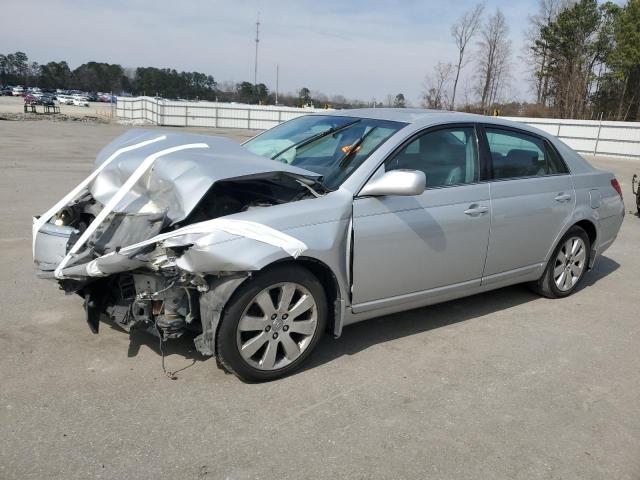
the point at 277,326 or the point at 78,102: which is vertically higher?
the point at 78,102

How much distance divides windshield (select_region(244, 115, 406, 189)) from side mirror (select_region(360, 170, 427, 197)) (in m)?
0.24

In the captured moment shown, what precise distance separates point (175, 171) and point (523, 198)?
2883mm

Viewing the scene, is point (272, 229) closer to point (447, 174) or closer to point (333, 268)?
point (333, 268)

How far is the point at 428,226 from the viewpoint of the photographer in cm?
394

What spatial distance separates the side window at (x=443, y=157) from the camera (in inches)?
157

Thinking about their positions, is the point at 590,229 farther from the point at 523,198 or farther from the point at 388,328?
the point at 388,328

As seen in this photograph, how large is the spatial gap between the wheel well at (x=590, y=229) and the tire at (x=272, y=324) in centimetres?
309

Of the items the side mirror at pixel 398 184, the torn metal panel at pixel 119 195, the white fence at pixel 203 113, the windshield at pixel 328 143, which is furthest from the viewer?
the white fence at pixel 203 113

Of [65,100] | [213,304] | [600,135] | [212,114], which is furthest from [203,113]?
[65,100]

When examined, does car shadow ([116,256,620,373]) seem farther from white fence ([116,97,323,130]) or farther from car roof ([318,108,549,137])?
white fence ([116,97,323,130])

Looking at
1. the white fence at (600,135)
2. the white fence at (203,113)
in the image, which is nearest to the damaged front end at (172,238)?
the white fence at (600,135)

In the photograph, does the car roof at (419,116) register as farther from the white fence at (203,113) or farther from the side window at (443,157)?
the white fence at (203,113)

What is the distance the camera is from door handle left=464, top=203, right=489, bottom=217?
4188 mm

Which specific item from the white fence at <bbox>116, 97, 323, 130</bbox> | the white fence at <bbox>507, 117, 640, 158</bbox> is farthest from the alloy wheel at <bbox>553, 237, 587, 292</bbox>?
the white fence at <bbox>116, 97, 323, 130</bbox>
